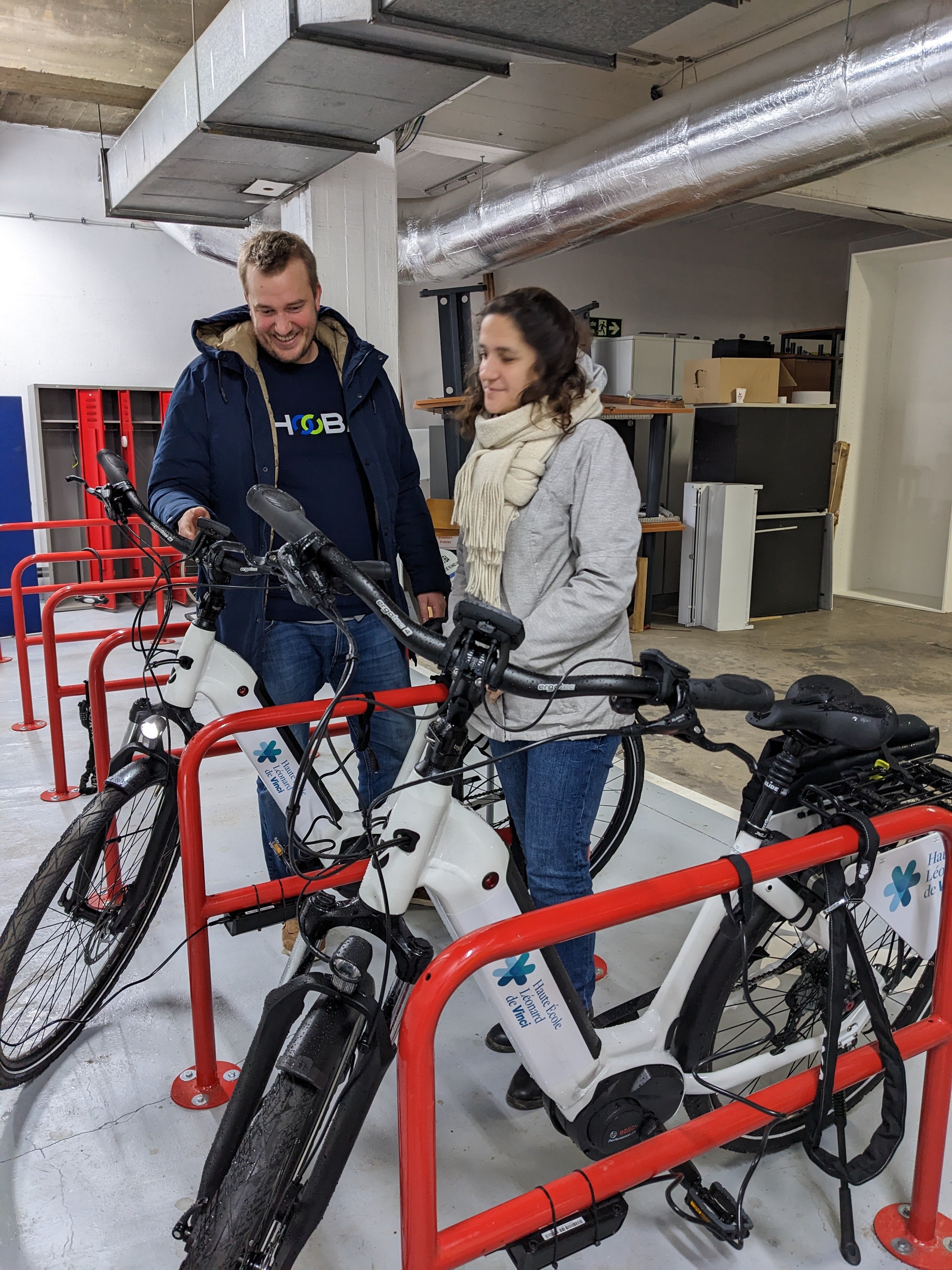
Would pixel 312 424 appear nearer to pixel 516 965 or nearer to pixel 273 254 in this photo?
pixel 273 254

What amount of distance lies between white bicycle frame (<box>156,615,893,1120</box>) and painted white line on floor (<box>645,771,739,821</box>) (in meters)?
1.62

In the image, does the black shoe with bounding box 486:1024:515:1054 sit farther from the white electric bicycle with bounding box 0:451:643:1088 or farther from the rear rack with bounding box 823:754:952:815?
the rear rack with bounding box 823:754:952:815

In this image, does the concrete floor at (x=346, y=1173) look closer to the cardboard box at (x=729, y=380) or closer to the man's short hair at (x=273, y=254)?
the man's short hair at (x=273, y=254)

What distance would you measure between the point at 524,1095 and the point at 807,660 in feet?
14.9

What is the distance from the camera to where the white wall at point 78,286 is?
21.8 feet

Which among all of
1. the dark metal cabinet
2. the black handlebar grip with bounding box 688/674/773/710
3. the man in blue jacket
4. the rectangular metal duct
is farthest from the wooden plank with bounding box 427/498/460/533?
the black handlebar grip with bounding box 688/674/773/710

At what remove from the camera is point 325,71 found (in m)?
2.54

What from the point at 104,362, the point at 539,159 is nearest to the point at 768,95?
the point at 539,159

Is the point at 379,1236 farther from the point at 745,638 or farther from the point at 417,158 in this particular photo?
the point at 417,158

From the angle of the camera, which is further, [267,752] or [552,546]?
[267,752]

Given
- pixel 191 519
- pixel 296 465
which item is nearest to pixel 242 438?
pixel 296 465

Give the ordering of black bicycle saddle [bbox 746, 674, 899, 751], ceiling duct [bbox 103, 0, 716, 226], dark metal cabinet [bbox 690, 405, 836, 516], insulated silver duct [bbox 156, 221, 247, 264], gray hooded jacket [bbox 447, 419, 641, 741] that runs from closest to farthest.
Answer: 1. black bicycle saddle [bbox 746, 674, 899, 751]
2. gray hooded jacket [bbox 447, 419, 641, 741]
3. ceiling duct [bbox 103, 0, 716, 226]
4. insulated silver duct [bbox 156, 221, 247, 264]
5. dark metal cabinet [bbox 690, 405, 836, 516]

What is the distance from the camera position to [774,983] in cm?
179

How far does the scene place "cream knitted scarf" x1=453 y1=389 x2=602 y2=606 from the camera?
1.60 m
